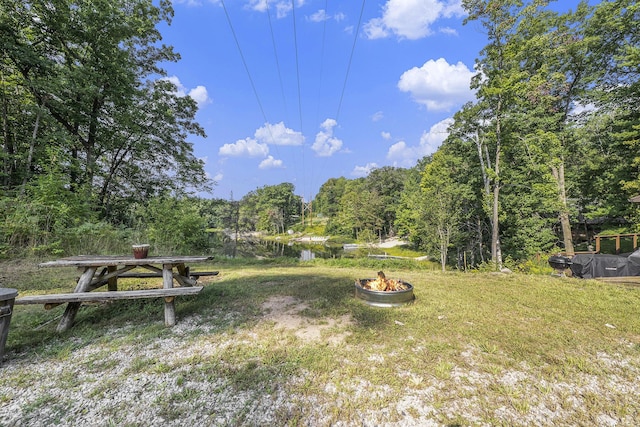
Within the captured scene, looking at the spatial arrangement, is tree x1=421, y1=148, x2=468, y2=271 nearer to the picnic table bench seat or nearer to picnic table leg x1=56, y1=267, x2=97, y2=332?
the picnic table bench seat

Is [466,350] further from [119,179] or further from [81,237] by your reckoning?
[119,179]

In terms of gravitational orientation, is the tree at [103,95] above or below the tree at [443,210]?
above

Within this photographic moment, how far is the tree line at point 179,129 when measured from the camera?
651cm

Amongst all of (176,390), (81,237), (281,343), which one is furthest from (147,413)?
(81,237)

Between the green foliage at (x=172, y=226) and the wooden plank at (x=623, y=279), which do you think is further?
the green foliage at (x=172, y=226)

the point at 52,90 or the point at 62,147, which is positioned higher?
the point at 52,90

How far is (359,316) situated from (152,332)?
220 cm

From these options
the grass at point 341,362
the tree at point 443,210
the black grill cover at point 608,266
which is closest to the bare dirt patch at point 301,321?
the grass at point 341,362

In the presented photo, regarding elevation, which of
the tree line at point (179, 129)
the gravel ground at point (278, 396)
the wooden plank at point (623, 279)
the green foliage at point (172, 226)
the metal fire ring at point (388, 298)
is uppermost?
the tree line at point (179, 129)

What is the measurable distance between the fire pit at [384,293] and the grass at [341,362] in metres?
0.12

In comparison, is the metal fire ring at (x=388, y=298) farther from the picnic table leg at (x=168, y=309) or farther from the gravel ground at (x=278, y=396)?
the picnic table leg at (x=168, y=309)

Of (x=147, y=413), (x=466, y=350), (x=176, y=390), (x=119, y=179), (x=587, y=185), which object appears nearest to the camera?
(x=147, y=413)

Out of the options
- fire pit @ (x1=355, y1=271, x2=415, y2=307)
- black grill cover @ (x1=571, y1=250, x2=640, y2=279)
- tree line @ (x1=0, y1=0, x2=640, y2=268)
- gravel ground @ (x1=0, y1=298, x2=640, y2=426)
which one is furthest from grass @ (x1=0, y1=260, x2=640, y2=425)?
tree line @ (x1=0, y1=0, x2=640, y2=268)

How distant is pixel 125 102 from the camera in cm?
841
